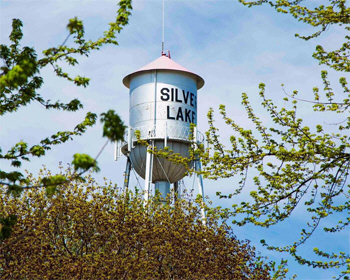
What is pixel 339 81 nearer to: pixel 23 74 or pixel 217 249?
pixel 23 74

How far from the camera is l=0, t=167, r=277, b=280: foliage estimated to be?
64.5ft

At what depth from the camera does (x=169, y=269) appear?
67.6 ft

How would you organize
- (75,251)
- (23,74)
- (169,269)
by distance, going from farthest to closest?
(75,251) → (169,269) → (23,74)

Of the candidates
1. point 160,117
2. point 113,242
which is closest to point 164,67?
point 160,117

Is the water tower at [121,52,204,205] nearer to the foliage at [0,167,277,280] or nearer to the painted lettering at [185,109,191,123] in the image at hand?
the painted lettering at [185,109,191,123]

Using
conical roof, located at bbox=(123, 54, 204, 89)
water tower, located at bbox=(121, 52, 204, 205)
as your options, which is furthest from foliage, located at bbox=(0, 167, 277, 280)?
conical roof, located at bbox=(123, 54, 204, 89)

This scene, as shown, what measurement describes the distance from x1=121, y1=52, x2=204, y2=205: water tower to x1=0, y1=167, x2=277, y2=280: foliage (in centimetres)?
503

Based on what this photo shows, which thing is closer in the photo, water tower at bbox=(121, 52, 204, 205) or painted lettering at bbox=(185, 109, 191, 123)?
water tower at bbox=(121, 52, 204, 205)

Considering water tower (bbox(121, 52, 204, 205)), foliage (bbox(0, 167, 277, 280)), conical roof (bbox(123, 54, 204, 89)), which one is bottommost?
foliage (bbox(0, 167, 277, 280))

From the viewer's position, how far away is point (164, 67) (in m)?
27.9

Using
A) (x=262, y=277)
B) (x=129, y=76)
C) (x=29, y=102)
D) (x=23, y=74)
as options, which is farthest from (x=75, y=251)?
(x=23, y=74)

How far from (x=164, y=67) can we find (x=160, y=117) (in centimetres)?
232

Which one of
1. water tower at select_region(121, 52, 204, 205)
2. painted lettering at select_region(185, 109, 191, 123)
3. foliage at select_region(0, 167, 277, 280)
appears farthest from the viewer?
painted lettering at select_region(185, 109, 191, 123)

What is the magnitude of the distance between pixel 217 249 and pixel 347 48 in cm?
1100
